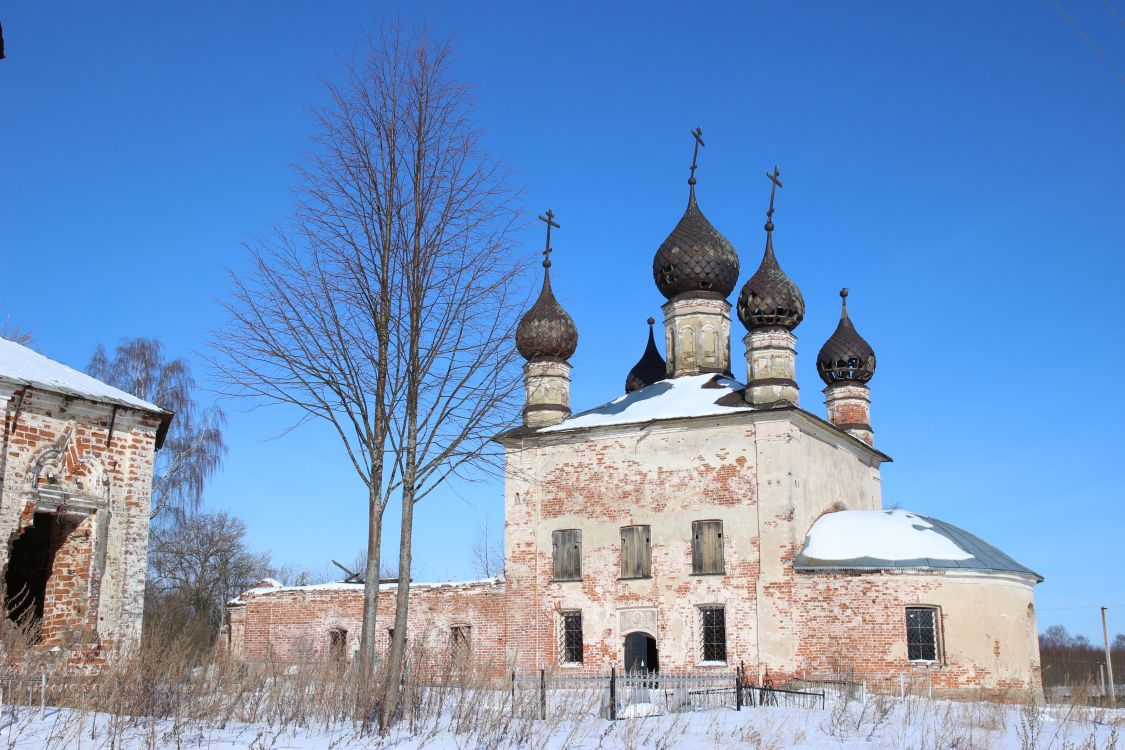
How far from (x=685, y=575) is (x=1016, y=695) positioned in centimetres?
656

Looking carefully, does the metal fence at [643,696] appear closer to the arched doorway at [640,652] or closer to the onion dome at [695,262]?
the arched doorway at [640,652]

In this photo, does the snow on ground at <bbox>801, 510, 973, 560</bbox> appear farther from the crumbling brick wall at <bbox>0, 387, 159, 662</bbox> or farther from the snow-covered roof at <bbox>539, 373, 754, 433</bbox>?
the crumbling brick wall at <bbox>0, 387, 159, 662</bbox>

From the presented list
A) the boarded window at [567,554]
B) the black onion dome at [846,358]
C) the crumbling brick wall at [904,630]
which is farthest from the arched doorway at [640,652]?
the black onion dome at [846,358]

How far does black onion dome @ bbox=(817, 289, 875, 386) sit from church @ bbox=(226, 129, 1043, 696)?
57mm

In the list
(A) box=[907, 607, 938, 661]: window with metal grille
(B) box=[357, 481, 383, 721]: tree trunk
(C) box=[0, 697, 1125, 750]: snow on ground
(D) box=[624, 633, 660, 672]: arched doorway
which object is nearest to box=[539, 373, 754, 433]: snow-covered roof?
(D) box=[624, 633, 660, 672]: arched doorway

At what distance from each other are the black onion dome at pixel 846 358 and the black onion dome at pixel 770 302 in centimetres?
375

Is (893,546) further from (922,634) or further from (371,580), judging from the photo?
(371,580)

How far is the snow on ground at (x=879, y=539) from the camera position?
67.9 ft

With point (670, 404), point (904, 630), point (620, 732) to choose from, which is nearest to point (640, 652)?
point (670, 404)

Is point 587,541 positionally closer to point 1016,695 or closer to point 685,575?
point 685,575

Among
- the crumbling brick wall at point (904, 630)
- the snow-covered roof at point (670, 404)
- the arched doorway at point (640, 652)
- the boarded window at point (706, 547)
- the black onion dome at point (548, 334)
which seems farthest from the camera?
the black onion dome at point (548, 334)

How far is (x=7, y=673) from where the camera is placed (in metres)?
9.14

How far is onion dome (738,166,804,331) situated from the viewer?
23672mm

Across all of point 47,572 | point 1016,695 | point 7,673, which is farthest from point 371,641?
point 1016,695
